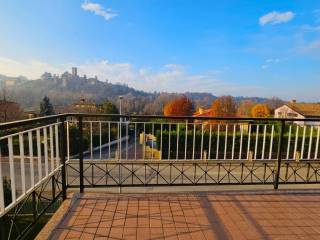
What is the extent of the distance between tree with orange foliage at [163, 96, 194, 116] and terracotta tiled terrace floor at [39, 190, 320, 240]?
28.1 meters

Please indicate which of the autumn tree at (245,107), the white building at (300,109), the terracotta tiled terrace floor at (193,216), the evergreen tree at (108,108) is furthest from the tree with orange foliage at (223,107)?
the terracotta tiled terrace floor at (193,216)

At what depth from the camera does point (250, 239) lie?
206 centimetres

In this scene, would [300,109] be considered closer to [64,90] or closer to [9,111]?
[64,90]

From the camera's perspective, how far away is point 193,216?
2.44 meters

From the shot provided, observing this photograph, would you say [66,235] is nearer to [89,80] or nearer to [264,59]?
[264,59]

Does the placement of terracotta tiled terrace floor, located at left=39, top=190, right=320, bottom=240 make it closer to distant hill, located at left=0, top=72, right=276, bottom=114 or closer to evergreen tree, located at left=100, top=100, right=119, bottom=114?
evergreen tree, located at left=100, top=100, right=119, bottom=114

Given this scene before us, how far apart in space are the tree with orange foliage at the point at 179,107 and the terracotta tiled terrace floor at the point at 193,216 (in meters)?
28.1

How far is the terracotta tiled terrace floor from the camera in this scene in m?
2.12

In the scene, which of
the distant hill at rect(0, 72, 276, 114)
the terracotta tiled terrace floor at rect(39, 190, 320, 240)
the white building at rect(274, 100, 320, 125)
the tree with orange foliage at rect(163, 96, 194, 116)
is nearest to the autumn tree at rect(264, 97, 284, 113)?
the white building at rect(274, 100, 320, 125)

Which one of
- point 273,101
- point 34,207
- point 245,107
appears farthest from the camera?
point 273,101

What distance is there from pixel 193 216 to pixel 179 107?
2973cm

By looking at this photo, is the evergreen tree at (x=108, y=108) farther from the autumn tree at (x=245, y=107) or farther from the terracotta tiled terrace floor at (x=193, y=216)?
the autumn tree at (x=245, y=107)

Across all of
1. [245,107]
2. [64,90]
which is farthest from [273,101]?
[64,90]

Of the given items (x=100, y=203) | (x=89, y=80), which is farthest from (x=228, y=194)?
(x=89, y=80)
